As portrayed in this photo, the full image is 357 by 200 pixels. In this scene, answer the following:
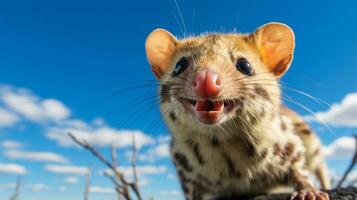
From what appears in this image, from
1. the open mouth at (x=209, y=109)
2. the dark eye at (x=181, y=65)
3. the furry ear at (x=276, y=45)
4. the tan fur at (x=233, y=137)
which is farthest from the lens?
the furry ear at (x=276, y=45)

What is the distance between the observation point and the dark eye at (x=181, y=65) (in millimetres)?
5316

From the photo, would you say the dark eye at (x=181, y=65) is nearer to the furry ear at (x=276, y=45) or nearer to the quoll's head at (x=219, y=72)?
the quoll's head at (x=219, y=72)

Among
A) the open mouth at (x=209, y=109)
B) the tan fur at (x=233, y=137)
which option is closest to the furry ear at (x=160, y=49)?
the tan fur at (x=233, y=137)

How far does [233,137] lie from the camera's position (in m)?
5.02

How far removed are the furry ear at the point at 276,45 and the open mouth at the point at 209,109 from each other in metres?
1.30

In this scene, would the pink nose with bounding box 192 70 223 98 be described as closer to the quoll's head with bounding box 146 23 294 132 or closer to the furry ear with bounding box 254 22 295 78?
the quoll's head with bounding box 146 23 294 132

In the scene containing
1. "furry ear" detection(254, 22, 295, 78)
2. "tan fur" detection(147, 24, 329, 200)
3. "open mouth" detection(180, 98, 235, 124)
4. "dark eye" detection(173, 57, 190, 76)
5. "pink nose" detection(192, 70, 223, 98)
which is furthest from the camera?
"furry ear" detection(254, 22, 295, 78)

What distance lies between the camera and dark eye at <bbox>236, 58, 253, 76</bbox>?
5.34 metres

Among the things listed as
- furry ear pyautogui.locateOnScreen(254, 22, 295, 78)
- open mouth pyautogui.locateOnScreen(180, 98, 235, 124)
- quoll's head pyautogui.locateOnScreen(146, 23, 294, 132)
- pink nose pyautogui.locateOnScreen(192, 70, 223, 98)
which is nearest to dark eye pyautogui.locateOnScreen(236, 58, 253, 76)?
quoll's head pyautogui.locateOnScreen(146, 23, 294, 132)

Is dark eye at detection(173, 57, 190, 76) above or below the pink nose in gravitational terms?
above

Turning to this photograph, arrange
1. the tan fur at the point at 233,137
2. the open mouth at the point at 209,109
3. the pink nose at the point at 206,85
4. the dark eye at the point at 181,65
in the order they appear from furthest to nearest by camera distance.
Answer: the dark eye at the point at 181,65 → the tan fur at the point at 233,137 → the open mouth at the point at 209,109 → the pink nose at the point at 206,85

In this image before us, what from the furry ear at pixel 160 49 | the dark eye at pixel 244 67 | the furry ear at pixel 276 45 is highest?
the furry ear at pixel 160 49

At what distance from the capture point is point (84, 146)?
16.8 feet

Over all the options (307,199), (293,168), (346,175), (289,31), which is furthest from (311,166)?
(307,199)
